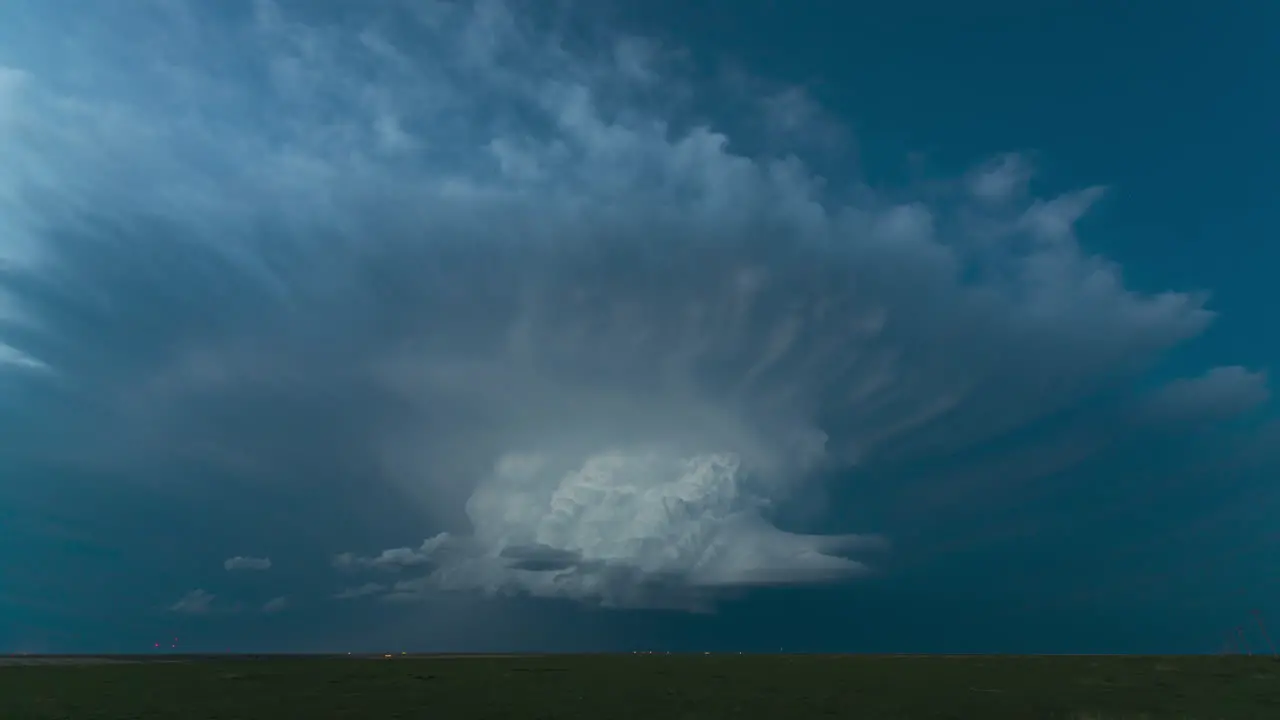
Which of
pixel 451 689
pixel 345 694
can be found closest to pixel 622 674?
pixel 451 689

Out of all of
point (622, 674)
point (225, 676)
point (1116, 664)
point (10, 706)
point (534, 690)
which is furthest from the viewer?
point (1116, 664)

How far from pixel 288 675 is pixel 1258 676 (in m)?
176

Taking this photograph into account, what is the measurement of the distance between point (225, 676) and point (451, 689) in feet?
179

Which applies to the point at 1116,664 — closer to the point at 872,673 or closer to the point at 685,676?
the point at 872,673

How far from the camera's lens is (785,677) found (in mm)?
156500

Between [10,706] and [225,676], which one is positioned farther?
[225,676]

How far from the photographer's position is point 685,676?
159750 millimetres

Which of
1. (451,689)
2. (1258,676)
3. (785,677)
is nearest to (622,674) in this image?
(785,677)

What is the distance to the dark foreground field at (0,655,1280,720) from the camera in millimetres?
98500

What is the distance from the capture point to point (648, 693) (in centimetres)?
12256

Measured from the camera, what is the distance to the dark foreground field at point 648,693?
98500 millimetres

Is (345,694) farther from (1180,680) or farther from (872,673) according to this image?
(1180,680)

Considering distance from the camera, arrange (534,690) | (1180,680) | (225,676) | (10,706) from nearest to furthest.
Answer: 1. (10,706)
2. (534,690)
3. (1180,680)
4. (225,676)

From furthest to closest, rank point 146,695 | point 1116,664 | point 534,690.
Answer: point 1116,664 → point 534,690 → point 146,695
